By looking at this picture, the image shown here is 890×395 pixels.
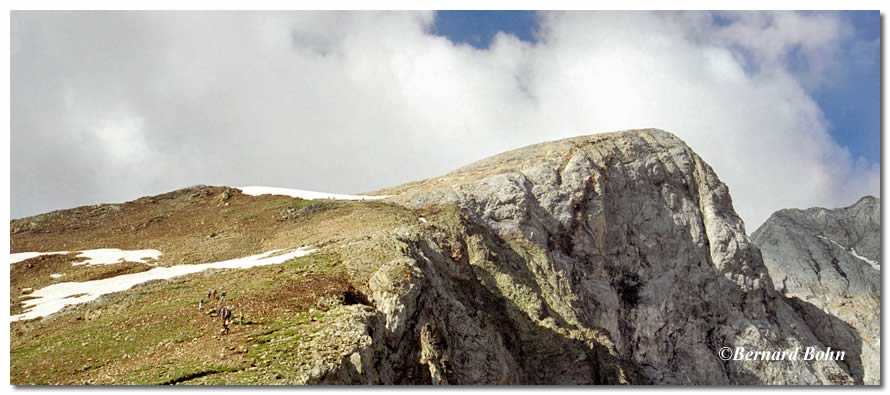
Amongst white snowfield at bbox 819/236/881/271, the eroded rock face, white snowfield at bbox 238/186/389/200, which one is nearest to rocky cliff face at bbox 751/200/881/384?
white snowfield at bbox 819/236/881/271

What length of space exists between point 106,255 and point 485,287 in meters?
18.4

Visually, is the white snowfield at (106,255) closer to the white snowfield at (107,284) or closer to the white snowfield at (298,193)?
the white snowfield at (107,284)

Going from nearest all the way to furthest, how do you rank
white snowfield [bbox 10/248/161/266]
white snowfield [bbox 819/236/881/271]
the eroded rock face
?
1. the eroded rock face
2. white snowfield [bbox 10/248/161/266]
3. white snowfield [bbox 819/236/881/271]

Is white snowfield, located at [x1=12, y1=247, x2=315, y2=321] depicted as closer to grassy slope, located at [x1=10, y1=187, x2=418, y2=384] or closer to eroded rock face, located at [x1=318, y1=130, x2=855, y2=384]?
grassy slope, located at [x1=10, y1=187, x2=418, y2=384]

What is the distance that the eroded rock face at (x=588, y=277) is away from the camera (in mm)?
28219

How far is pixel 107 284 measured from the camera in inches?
1123

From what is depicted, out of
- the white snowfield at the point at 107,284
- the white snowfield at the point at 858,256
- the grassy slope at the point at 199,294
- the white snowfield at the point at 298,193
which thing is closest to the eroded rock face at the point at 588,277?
the grassy slope at the point at 199,294

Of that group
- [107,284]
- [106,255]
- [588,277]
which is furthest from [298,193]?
[588,277]

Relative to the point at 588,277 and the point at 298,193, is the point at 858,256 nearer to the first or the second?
the point at 588,277

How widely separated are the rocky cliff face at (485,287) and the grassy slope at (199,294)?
11cm

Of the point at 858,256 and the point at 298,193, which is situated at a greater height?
the point at 298,193

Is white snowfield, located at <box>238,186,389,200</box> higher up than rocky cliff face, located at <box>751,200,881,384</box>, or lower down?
higher up

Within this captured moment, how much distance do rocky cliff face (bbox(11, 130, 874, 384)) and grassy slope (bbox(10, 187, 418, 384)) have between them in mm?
107

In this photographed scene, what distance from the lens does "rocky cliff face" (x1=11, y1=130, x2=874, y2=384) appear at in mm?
20766
